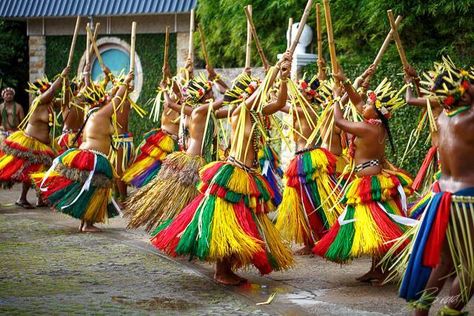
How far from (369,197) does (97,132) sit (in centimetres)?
348

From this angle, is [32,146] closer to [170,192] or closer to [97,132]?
[97,132]

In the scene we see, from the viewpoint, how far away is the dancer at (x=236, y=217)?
5.97 meters

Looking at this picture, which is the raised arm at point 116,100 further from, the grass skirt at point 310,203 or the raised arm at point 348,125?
the raised arm at point 348,125

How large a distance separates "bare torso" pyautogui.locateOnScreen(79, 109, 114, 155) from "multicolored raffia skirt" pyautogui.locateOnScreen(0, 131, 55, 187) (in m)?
1.75

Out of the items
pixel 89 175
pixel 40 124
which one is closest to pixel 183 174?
pixel 89 175

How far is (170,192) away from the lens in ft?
25.4

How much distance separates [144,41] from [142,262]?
10.5 metres

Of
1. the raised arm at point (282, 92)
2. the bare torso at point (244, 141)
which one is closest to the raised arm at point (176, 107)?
the bare torso at point (244, 141)

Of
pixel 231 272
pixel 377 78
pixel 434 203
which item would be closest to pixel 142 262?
pixel 231 272

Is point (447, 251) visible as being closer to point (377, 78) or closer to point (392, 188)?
point (392, 188)

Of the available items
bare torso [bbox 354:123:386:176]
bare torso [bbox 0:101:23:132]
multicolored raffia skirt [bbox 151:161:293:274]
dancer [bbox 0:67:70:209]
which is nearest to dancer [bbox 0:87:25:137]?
bare torso [bbox 0:101:23:132]

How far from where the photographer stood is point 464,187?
4793 millimetres

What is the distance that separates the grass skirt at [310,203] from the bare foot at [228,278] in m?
1.09

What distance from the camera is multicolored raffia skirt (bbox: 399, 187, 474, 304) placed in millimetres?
4711
